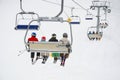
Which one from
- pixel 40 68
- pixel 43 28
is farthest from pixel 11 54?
pixel 43 28

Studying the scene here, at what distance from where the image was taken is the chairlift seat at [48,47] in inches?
153

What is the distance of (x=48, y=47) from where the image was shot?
394cm

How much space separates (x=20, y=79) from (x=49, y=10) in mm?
11525

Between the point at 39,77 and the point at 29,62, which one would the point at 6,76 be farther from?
the point at 29,62

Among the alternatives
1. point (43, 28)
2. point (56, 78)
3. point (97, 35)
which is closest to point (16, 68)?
point (56, 78)

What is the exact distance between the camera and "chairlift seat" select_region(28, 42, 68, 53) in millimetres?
3889

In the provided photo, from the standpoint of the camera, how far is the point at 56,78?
5059mm

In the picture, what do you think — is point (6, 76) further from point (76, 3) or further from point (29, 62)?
point (76, 3)

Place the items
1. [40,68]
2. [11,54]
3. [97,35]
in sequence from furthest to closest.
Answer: [97,35], [11,54], [40,68]

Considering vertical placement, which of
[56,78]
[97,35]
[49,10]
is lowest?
[56,78]

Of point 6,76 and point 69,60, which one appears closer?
point 6,76

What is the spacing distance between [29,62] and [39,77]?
3.29ft

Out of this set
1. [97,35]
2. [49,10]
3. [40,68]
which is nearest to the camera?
[40,68]

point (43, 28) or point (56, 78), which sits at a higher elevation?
point (43, 28)
